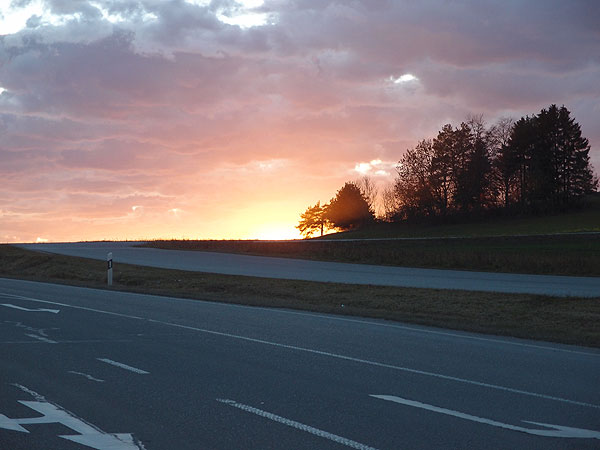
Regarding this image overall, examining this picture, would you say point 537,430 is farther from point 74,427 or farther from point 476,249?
point 476,249

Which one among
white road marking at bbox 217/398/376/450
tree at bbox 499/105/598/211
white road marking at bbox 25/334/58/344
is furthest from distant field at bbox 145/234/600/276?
tree at bbox 499/105/598/211

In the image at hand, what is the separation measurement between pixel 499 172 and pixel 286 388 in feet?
298

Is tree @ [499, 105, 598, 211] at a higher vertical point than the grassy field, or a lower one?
higher

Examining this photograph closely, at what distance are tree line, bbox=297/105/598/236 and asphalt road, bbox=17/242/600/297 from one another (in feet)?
149

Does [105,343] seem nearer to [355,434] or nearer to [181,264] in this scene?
[355,434]

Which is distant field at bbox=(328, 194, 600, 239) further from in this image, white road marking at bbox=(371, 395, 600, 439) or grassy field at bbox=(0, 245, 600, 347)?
white road marking at bbox=(371, 395, 600, 439)

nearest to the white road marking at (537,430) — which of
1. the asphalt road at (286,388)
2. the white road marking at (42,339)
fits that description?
the asphalt road at (286,388)

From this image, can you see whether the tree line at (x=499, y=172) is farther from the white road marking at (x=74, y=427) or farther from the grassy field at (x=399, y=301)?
the white road marking at (x=74, y=427)

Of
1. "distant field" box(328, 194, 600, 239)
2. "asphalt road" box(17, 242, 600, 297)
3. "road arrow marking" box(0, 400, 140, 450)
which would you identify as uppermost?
"distant field" box(328, 194, 600, 239)

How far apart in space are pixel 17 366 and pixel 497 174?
8975cm

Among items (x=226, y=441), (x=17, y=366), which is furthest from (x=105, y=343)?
(x=226, y=441)

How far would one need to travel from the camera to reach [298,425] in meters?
7.16

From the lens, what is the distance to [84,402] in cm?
822

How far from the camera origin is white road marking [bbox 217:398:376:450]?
6.48 metres
